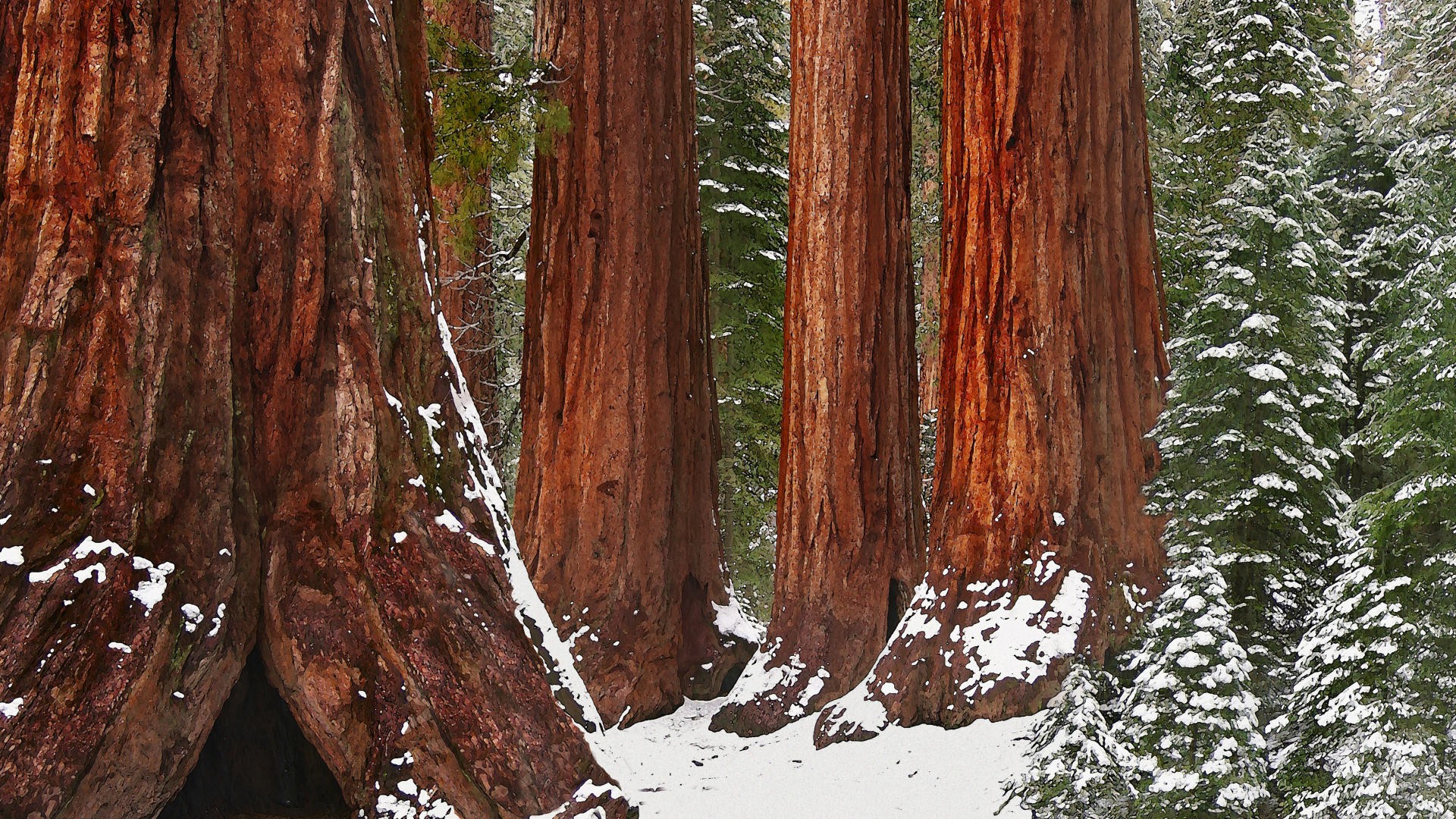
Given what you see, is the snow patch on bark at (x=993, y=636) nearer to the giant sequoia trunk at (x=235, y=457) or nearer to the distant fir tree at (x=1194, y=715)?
the distant fir tree at (x=1194, y=715)

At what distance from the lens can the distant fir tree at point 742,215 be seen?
13.2 m

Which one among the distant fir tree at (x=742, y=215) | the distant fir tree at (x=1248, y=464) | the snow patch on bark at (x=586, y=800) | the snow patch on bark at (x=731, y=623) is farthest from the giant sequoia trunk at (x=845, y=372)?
the distant fir tree at (x=742, y=215)

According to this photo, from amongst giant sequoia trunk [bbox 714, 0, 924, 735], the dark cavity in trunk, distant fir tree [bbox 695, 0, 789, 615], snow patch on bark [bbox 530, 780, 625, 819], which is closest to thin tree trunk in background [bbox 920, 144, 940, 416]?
distant fir tree [bbox 695, 0, 789, 615]

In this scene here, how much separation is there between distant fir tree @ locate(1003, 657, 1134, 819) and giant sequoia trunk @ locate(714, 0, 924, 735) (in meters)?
3.23

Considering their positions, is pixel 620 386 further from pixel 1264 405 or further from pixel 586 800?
pixel 586 800

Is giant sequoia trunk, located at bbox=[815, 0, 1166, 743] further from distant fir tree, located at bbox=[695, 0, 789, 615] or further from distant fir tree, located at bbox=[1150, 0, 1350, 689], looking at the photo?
distant fir tree, located at bbox=[695, 0, 789, 615]

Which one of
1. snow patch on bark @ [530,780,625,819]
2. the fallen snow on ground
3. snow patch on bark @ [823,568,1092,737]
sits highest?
snow patch on bark @ [823,568,1092,737]

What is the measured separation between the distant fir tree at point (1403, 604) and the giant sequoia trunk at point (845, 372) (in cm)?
388

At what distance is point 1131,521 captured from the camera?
594 centimetres

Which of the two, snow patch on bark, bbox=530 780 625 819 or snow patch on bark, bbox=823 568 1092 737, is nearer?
snow patch on bark, bbox=530 780 625 819

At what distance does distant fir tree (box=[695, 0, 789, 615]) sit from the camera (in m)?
13.2

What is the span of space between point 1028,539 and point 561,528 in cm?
342

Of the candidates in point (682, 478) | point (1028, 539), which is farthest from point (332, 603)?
point (682, 478)

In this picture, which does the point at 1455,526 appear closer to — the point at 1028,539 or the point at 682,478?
the point at 1028,539
